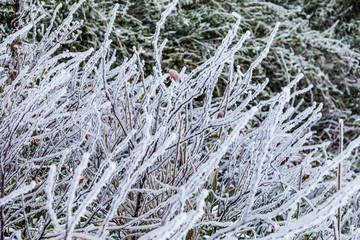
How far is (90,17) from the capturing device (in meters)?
3.12

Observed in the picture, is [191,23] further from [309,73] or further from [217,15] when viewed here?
[309,73]

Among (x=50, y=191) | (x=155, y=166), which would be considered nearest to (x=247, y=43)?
(x=155, y=166)

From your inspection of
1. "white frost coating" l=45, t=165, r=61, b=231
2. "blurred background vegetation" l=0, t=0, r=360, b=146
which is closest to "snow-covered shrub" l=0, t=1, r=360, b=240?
"white frost coating" l=45, t=165, r=61, b=231

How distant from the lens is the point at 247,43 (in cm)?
361

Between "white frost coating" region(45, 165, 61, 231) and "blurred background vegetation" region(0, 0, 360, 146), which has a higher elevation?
"white frost coating" region(45, 165, 61, 231)

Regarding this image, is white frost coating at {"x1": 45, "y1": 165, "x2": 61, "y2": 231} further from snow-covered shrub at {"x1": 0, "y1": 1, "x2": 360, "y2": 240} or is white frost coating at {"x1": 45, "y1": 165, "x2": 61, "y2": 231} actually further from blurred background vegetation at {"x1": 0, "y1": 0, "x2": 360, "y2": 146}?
blurred background vegetation at {"x1": 0, "y1": 0, "x2": 360, "y2": 146}

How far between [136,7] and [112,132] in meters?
2.23

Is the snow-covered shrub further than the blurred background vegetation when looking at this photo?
No

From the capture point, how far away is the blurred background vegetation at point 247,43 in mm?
3125

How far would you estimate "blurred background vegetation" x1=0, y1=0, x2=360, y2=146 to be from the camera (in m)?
3.12

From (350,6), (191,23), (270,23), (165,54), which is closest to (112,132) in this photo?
(165,54)

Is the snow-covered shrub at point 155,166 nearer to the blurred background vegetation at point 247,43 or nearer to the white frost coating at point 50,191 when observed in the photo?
the white frost coating at point 50,191

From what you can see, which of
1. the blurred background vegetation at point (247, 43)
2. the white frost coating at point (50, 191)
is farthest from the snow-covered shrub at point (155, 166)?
the blurred background vegetation at point (247, 43)

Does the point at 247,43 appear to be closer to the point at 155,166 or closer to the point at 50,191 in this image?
the point at 155,166
